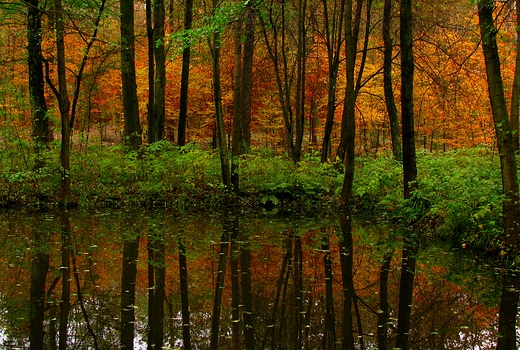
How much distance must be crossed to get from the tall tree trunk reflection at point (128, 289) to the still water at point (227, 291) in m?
0.02

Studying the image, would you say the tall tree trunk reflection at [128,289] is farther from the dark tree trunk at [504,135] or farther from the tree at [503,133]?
the dark tree trunk at [504,135]

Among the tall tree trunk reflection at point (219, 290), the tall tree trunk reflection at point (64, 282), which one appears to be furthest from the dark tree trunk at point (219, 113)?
the tall tree trunk reflection at point (64, 282)

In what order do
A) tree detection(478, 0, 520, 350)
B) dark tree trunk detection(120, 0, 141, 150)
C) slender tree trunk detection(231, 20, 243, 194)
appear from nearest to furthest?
tree detection(478, 0, 520, 350)
slender tree trunk detection(231, 20, 243, 194)
dark tree trunk detection(120, 0, 141, 150)

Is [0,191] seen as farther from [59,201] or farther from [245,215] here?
[245,215]

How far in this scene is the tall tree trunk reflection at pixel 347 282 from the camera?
15.9 feet

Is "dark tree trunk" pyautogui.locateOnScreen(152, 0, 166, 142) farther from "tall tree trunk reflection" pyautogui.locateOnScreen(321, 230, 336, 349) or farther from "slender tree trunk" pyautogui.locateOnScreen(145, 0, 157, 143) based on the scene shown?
"tall tree trunk reflection" pyautogui.locateOnScreen(321, 230, 336, 349)

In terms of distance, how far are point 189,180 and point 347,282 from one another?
8376mm

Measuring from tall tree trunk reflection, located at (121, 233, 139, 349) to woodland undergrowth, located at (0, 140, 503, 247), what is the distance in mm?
Answer: 4920

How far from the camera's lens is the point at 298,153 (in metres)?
16.6

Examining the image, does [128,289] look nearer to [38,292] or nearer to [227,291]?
[38,292]

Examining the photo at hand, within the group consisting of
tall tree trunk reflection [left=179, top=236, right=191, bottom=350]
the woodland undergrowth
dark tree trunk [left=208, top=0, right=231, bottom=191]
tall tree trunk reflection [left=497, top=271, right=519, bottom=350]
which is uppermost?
dark tree trunk [left=208, top=0, right=231, bottom=191]

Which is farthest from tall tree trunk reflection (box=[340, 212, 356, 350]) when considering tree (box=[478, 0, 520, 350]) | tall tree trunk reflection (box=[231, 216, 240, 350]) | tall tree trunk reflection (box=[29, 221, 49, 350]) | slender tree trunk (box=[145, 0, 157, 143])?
slender tree trunk (box=[145, 0, 157, 143])

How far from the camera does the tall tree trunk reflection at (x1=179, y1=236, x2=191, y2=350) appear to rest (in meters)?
4.68

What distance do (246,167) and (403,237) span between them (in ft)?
19.5
